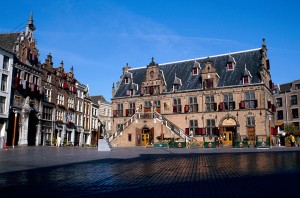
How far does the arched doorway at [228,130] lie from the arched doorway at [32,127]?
28360mm

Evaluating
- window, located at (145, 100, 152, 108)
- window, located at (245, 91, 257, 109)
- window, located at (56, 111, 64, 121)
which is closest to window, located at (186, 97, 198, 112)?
window, located at (145, 100, 152, 108)

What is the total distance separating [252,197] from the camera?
592 cm

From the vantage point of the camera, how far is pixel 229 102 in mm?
42062

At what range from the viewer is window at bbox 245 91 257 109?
40.2 meters

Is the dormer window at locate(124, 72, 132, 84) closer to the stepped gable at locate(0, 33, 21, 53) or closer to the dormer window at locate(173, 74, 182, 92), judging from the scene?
the dormer window at locate(173, 74, 182, 92)

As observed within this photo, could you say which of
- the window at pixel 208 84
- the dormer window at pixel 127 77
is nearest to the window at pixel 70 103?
the dormer window at pixel 127 77

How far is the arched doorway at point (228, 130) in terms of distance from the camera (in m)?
41.2

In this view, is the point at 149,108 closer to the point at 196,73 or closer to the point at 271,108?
the point at 196,73

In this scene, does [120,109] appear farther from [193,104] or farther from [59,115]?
[193,104]

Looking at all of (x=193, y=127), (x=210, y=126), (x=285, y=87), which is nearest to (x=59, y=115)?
(x=193, y=127)

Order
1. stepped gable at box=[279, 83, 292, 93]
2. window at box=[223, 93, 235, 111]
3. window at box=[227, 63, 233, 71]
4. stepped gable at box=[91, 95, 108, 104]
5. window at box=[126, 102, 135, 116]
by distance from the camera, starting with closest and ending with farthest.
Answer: window at box=[223, 93, 235, 111]
window at box=[227, 63, 233, 71]
window at box=[126, 102, 135, 116]
stepped gable at box=[279, 83, 292, 93]
stepped gable at box=[91, 95, 108, 104]

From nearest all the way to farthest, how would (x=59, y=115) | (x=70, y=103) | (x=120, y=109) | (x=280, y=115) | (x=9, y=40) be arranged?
(x=9, y=40) → (x=59, y=115) → (x=70, y=103) → (x=120, y=109) → (x=280, y=115)

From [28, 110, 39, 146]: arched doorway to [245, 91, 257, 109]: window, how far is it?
31.8 meters

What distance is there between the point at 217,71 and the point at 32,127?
30.8 m
